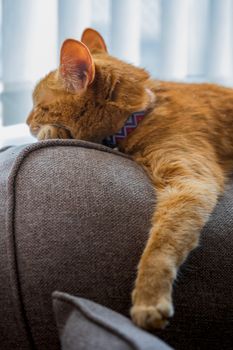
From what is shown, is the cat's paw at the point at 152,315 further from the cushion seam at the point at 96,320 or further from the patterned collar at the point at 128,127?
the patterned collar at the point at 128,127

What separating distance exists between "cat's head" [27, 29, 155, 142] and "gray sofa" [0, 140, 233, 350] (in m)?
0.24

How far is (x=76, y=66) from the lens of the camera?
50.3 inches

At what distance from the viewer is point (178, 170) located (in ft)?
3.97

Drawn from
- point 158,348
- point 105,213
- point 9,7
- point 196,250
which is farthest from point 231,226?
point 9,7

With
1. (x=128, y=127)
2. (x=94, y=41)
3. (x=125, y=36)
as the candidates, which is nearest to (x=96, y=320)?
(x=128, y=127)

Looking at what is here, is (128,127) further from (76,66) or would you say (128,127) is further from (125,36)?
(125,36)

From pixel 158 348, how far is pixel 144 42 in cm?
146

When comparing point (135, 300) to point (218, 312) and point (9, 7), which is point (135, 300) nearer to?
point (218, 312)

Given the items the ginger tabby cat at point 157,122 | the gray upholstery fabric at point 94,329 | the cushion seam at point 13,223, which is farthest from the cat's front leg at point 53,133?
the gray upholstery fabric at point 94,329

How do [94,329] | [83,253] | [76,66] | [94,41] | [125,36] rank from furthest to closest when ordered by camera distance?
[125,36], [94,41], [76,66], [83,253], [94,329]

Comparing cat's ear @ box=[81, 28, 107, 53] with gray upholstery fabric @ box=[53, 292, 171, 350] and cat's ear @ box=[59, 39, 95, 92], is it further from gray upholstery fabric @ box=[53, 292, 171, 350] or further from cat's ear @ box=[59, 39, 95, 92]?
gray upholstery fabric @ box=[53, 292, 171, 350]

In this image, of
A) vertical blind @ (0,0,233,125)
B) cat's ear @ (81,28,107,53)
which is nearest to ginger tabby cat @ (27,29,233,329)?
cat's ear @ (81,28,107,53)

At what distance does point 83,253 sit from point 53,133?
1.43 ft

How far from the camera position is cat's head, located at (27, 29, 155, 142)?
1295mm
